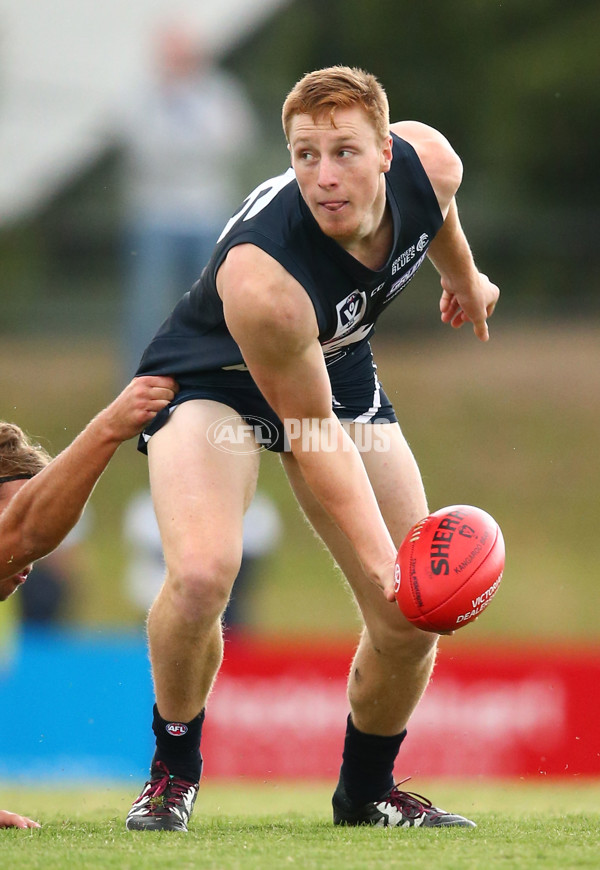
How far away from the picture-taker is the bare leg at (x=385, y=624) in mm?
4117

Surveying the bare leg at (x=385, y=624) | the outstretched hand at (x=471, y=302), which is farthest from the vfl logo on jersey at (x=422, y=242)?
the bare leg at (x=385, y=624)

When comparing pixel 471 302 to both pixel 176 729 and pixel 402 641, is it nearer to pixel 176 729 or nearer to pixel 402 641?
pixel 402 641

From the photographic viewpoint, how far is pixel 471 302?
15.0 feet

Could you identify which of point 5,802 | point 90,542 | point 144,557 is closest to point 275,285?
point 5,802

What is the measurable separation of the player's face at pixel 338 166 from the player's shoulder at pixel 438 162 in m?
0.42

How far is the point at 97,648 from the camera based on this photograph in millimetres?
7531

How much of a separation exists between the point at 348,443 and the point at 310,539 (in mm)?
12263

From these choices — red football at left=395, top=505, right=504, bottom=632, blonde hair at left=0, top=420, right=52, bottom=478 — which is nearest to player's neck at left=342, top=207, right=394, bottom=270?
red football at left=395, top=505, right=504, bottom=632

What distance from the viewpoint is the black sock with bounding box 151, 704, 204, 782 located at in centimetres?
404

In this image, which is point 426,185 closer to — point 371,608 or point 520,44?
point 371,608

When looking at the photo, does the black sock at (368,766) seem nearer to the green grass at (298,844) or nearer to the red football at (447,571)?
the green grass at (298,844)

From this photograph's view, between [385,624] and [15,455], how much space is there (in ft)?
4.22

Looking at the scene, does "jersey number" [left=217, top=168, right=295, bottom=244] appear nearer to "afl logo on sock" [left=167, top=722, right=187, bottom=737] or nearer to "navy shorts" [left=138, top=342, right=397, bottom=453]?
"navy shorts" [left=138, top=342, right=397, bottom=453]

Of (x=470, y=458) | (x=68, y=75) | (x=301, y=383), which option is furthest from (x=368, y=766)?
(x=68, y=75)
